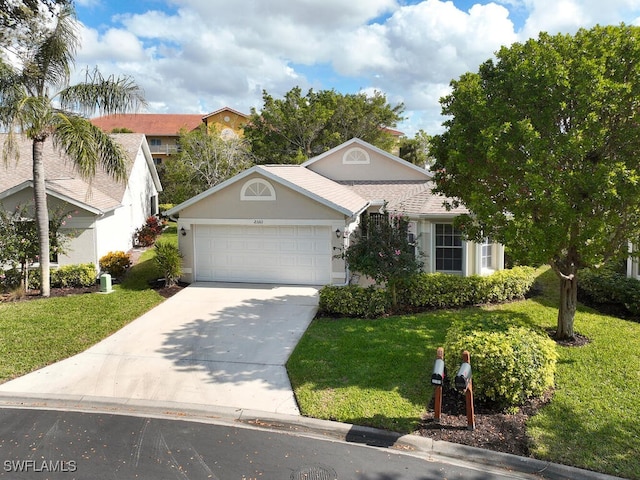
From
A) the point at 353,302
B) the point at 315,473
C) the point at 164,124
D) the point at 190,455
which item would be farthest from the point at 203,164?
the point at 164,124

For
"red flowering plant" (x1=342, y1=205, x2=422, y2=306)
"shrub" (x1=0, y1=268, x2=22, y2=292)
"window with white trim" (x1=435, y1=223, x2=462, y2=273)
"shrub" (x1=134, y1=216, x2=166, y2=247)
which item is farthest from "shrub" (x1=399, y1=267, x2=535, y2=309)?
"shrub" (x1=134, y1=216, x2=166, y2=247)

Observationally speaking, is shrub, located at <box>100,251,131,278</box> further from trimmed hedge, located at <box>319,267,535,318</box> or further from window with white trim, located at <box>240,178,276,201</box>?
trimmed hedge, located at <box>319,267,535,318</box>

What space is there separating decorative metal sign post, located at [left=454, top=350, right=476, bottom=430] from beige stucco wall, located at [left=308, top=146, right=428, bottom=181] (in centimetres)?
1581

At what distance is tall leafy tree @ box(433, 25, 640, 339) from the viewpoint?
8797mm

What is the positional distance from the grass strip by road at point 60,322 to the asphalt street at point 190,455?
279 cm

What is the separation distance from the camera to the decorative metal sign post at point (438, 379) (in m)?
6.75

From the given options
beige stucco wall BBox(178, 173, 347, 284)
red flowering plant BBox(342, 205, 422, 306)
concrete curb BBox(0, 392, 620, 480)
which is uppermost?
beige stucco wall BBox(178, 173, 347, 284)

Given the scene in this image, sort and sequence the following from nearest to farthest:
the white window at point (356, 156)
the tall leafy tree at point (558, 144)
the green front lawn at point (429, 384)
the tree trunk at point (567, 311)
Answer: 1. the green front lawn at point (429, 384)
2. the tall leafy tree at point (558, 144)
3. the tree trunk at point (567, 311)
4. the white window at point (356, 156)

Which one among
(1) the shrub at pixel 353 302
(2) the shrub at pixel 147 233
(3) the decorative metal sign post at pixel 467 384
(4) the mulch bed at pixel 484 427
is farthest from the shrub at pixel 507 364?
(2) the shrub at pixel 147 233

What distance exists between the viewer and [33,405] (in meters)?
8.21

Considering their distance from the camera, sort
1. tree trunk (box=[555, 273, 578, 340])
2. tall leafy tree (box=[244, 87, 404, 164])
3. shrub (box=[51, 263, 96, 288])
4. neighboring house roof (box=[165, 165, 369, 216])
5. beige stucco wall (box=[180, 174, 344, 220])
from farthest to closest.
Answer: tall leafy tree (box=[244, 87, 404, 164]) → shrub (box=[51, 263, 96, 288]) → beige stucco wall (box=[180, 174, 344, 220]) → neighboring house roof (box=[165, 165, 369, 216]) → tree trunk (box=[555, 273, 578, 340])

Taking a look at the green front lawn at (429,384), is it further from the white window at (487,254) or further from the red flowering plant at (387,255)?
the white window at (487,254)

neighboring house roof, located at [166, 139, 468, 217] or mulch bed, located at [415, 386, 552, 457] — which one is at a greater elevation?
neighboring house roof, located at [166, 139, 468, 217]

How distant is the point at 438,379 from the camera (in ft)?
22.1
